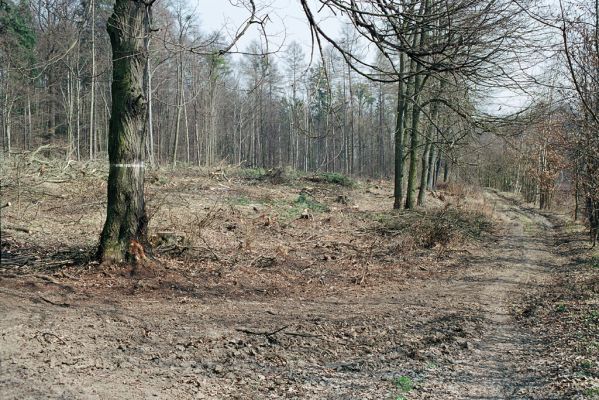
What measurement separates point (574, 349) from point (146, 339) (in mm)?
5202

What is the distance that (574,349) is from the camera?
6.33 meters

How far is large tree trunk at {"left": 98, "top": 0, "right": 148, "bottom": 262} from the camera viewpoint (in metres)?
7.36

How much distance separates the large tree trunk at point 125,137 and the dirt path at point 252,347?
0.93 m

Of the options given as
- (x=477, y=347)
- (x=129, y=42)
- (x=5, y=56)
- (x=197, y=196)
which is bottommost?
(x=477, y=347)

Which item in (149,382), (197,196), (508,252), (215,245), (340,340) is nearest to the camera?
(149,382)

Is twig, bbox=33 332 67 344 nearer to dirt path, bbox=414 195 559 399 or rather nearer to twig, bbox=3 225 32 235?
dirt path, bbox=414 195 559 399

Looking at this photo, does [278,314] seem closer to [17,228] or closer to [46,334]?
[46,334]

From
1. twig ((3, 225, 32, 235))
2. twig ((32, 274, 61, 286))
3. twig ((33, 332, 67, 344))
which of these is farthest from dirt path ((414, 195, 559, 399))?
twig ((3, 225, 32, 235))

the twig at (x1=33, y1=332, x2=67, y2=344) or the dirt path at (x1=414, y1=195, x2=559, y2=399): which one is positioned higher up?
the twig at (x1=33, y1=332, x2=67, y2=344)

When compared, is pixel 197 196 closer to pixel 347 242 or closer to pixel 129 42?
pixel 347 242

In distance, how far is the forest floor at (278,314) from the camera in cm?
484

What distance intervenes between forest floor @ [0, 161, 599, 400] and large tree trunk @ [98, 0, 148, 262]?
1.43ft

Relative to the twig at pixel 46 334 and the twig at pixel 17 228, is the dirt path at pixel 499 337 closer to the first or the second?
the twig at pixel 46 334

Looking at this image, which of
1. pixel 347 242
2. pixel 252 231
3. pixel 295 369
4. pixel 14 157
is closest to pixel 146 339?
pixel 295 369
